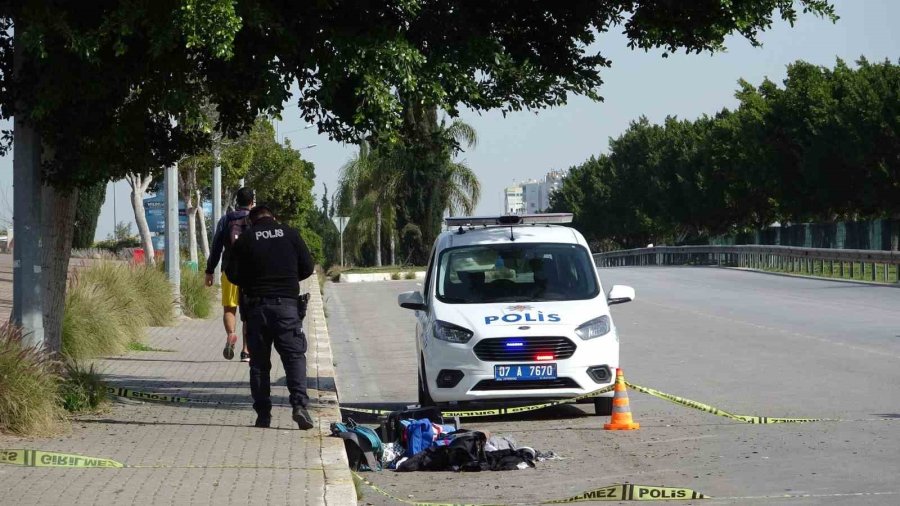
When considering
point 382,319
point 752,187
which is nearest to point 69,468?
point 382,319

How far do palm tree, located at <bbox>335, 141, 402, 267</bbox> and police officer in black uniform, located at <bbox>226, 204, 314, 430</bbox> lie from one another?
5723cm

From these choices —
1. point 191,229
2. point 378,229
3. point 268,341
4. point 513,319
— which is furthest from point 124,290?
point 378,229

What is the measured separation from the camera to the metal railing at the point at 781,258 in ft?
109

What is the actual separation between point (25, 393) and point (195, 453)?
4.84 ft

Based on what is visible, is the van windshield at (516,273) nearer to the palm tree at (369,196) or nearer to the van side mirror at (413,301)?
the van side mirror at (413,301)

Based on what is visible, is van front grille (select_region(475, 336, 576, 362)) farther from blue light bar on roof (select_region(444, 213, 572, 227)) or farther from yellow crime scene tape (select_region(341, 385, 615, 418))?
blue light bar on roof (select_region(444, 213, 572, 227))

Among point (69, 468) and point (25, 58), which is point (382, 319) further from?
point (69, 468)

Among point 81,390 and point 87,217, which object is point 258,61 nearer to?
point 81,390

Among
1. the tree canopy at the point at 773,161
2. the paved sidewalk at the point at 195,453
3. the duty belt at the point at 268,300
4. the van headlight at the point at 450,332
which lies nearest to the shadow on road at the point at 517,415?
the paved sidewalk at the point at 195,453

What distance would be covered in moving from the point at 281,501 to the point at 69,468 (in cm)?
180

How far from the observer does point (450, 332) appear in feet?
38.1

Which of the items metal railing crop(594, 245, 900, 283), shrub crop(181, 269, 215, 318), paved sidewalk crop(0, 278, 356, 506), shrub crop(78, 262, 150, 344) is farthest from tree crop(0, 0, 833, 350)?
metal railing crop(594, 245, 900, 283)

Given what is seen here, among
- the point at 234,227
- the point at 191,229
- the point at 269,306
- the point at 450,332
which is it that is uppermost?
the point at 191,229

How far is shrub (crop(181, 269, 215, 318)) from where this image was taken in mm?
24625
